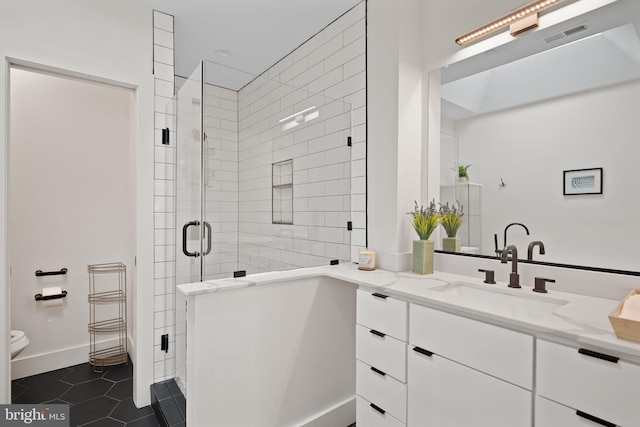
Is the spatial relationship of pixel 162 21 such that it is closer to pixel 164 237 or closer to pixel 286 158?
pixel 286 158

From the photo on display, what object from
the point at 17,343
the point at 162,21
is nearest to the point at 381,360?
the point at 17,343

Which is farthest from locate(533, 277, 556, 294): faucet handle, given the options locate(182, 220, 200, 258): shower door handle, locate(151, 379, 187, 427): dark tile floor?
locate(151, 379, 187, 427): dark tile floor

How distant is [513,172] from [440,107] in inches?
24.2

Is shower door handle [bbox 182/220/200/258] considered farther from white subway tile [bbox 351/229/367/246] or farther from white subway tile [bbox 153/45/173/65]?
white subway tile [bbox 153/45/173/65]

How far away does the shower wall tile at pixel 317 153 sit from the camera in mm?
2193

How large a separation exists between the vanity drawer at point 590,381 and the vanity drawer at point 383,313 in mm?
562

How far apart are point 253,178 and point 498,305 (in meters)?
1.56

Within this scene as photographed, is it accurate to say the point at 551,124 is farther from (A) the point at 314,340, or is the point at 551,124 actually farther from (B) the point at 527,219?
(A) the point at 314,340

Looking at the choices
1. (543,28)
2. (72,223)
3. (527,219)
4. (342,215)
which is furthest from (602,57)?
(72,223)

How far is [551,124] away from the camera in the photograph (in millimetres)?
1583

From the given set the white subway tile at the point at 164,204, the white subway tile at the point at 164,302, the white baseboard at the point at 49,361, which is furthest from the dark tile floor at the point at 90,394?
the white subway tile at the point at 164,204

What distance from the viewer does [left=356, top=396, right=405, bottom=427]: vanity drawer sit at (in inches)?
62.0

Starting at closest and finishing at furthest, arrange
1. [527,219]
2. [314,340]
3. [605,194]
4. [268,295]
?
[605,194] → [527,219] → [268,295] → [314,340]

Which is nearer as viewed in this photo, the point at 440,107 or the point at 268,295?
the point at 268,295
